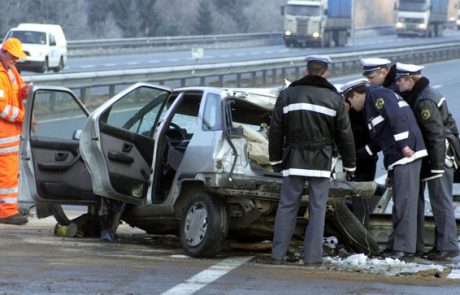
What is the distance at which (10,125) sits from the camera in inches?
506

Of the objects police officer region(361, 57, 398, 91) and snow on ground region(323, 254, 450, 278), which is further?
police officer region(361, 57, 398, 91)

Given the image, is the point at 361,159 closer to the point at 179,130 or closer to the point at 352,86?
the point at 352,86

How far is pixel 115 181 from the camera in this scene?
36.2 feet

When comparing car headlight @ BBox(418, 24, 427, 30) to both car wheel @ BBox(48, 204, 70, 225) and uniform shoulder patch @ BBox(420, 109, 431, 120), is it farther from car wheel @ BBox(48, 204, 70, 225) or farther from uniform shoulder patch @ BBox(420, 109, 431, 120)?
uniform shoulder patch @ BBox(420, 109, 431, 120)

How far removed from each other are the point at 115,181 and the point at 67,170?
0.87 meters

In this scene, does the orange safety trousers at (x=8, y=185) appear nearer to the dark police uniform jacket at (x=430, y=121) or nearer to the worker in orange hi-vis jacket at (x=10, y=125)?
the worker in orange hi-vis jacket at (x=10, y=125)

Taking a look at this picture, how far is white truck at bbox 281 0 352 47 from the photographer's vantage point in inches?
2625

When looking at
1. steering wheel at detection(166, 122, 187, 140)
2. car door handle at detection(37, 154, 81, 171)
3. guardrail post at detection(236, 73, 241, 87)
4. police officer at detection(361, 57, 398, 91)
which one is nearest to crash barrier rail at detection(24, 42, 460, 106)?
guardrail post at detection(236, 73, 241, 87)

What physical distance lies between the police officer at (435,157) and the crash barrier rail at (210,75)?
17.5 meters

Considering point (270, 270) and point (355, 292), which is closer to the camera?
point (355, 292)

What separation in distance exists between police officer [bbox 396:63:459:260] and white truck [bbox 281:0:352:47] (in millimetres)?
54598

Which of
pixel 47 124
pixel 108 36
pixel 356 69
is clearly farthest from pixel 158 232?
pixel 108 36

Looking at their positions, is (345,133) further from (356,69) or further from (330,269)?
(356,69)

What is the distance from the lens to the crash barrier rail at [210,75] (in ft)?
94.3
